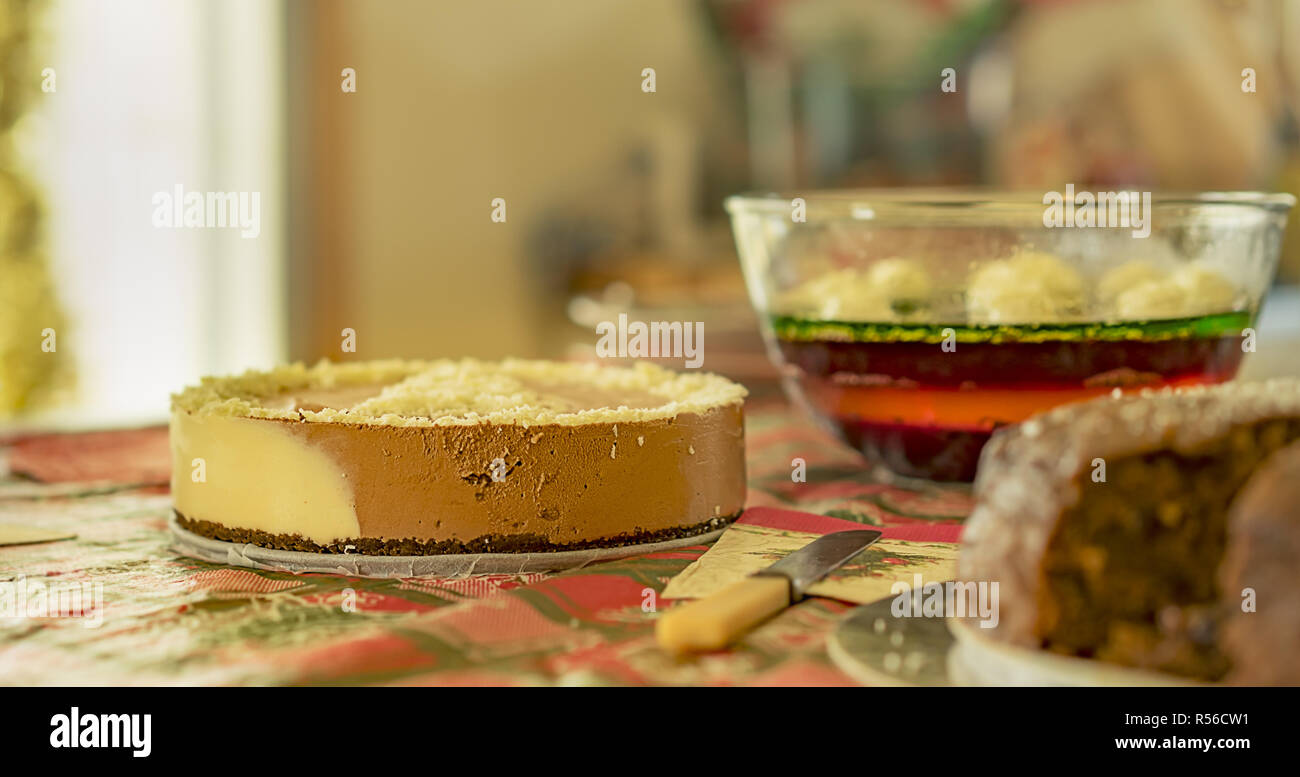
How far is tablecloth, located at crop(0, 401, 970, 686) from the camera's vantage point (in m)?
0.79

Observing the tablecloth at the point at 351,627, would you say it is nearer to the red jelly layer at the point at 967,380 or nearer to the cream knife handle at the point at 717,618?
the cream knife handle at the point at 717,618

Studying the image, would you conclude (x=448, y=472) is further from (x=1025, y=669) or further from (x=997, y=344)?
(x=997, y=344)

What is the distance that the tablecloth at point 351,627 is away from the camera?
2.58 feet

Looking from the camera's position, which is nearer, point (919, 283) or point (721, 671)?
point (721, 671)

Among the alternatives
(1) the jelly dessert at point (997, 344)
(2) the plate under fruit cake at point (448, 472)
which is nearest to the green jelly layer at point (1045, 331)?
(1) the jelly dessert at point (997, 344)

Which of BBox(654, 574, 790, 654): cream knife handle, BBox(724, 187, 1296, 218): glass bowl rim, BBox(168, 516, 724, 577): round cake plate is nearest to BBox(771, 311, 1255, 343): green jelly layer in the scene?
BBox(724, 187, 1296, 218): glass bowl rim

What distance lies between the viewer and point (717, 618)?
0.81 m

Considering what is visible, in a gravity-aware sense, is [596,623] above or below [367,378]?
below

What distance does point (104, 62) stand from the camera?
3.83 meters

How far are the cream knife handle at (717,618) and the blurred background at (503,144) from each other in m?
2.56

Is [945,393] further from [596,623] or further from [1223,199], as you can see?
[596,623]

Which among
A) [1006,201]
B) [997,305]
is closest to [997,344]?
[997,305]
